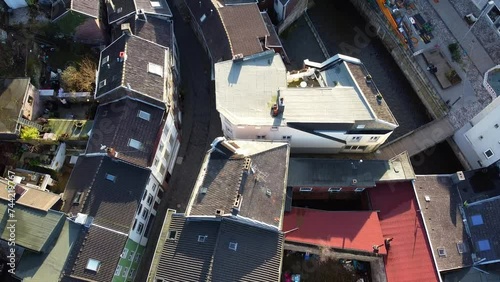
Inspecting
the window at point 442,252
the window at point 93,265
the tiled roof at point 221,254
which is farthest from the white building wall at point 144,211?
the window at point 442,252

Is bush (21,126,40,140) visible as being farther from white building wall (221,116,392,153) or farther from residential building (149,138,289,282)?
white building wall (221,116,392,153)

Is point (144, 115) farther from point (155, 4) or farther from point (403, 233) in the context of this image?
point (403, 233)

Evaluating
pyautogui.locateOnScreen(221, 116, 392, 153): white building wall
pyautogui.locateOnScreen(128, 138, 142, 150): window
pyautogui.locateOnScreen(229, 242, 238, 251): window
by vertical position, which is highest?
pyautogui.locateOnScreen(221, 116, 392, 153): white building wall

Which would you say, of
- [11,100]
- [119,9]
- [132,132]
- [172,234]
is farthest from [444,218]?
[11,100]

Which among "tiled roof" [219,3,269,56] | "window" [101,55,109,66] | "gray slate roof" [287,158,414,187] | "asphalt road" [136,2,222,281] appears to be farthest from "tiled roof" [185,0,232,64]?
"gray slate roof" [287,158,414,187]

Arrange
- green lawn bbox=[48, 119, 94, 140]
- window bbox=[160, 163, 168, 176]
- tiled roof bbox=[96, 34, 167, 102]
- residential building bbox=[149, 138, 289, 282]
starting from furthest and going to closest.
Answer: green lawn bbox=[48, 119, 94, 140] < window bbox=[160, 163, 168, 176] < tiled roof bbox=[96, 34, 167, 102] < residential building bbox=[149, 138, 289, 282]
